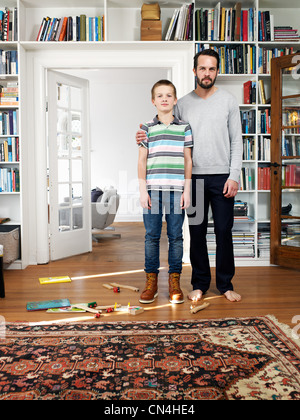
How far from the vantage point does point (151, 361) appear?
6.58 ft

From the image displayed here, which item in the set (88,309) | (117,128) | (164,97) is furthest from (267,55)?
(117,128)

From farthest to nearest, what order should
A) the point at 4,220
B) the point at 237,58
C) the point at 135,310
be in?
1. the point at 4,220
2. the point at 237,58
3. the point at 135,310

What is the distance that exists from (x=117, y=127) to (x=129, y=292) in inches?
230

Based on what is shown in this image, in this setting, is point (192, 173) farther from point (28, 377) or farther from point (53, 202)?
point (53, 202)

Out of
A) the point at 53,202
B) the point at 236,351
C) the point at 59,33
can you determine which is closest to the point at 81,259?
the point at 53,202

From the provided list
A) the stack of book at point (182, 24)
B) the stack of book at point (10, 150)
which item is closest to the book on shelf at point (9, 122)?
the stack of book at point (10, 150)

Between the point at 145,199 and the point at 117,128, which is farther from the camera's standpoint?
the point at 117,128

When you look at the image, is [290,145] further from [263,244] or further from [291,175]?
[263,244]

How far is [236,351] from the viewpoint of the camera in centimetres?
212

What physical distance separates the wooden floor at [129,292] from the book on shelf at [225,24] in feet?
7.00

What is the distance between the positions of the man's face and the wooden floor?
1.43 m

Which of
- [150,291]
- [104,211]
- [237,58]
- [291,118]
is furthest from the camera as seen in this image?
[104,211]

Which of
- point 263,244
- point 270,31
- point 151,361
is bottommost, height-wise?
point 151,361

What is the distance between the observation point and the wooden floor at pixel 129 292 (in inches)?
109
